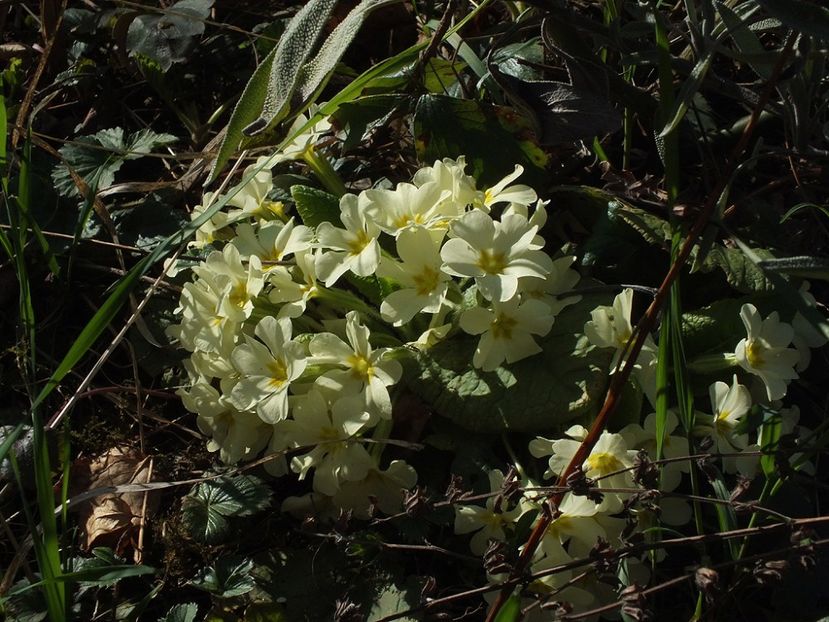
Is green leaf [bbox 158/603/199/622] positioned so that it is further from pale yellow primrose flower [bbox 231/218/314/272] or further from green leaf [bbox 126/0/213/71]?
green leaf [bbox 126/0/213/71]

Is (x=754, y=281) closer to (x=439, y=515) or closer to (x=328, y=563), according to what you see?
(x=439, y=515)

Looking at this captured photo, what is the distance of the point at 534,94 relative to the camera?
2.01m

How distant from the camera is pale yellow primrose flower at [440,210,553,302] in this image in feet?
5.33

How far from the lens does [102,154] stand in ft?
8.20

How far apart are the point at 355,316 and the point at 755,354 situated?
2.35ft

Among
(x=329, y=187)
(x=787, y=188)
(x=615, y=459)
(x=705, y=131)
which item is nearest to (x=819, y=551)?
(x=615, y=459)

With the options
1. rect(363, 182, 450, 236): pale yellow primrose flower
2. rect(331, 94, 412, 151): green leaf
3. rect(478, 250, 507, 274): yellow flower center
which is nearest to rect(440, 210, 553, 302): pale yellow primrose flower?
rect(478, 250, 507, 274): yellow flower center

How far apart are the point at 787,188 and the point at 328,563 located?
1343 mm

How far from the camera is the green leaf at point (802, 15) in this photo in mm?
1440

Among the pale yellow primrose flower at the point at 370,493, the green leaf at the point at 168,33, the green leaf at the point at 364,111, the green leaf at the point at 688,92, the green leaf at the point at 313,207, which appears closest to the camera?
the green leaf at the point at 688,92

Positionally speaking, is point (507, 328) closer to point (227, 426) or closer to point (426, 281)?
point (426, 281)

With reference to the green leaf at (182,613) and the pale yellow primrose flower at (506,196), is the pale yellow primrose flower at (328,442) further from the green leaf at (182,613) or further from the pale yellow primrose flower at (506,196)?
the pale yellow primrose flower at (506,196)

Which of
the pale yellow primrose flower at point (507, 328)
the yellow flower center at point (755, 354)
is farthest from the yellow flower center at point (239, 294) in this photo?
the yellow flower center at point (755, 354)

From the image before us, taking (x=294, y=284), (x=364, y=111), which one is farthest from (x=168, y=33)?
(x=294, y=284)
